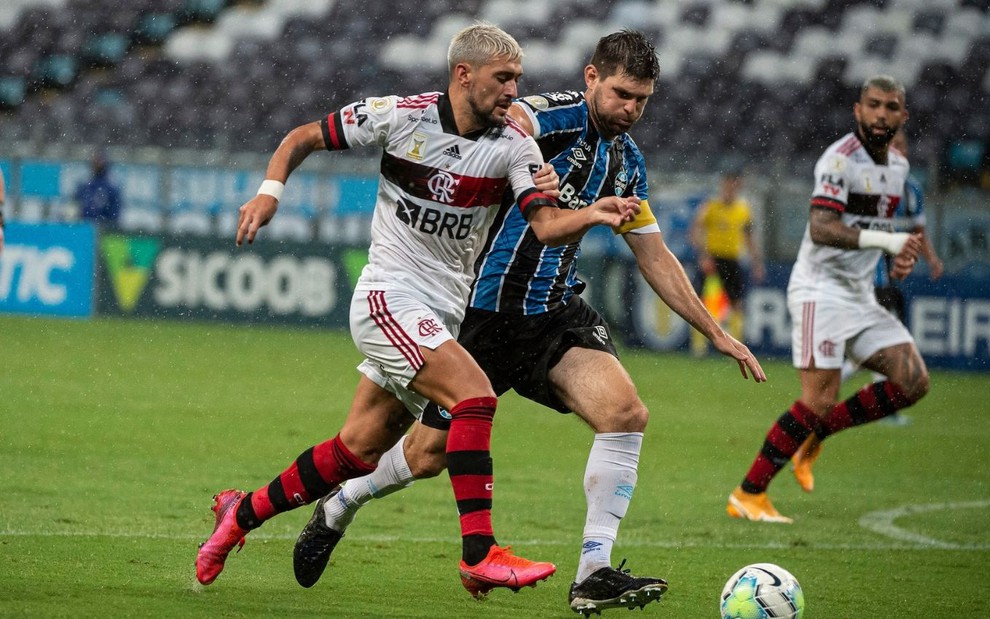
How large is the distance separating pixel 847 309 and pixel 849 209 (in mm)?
559

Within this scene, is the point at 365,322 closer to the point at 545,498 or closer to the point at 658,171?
the point at 545,498

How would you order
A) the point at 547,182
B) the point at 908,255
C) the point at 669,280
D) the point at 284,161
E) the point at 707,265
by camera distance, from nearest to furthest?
1. the point at 547,182
2. the point at 284,161
3. the point at 669,280
4. the point at 908,255
5. the point at 707,265

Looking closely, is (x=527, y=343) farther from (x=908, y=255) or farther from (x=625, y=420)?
(x=908, y=255)

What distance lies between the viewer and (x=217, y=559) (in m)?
4.93

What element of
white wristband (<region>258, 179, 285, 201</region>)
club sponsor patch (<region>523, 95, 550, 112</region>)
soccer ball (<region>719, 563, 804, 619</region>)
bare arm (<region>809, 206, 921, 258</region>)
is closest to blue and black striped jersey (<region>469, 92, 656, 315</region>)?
club sponsor patch (<region>523, 95, 550, 112</region>)

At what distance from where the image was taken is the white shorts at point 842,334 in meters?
7.52

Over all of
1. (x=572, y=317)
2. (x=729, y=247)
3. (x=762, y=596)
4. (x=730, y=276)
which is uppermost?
(x=572, y=317)

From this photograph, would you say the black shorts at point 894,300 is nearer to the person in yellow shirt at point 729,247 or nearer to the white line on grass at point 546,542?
the white line on grass at point 546,542

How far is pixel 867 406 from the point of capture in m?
7.53

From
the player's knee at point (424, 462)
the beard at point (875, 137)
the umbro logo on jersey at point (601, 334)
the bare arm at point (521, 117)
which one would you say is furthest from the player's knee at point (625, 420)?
the beard at point (875, 137)

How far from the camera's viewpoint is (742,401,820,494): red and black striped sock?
721cm

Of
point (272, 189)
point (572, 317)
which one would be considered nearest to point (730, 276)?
point (572, 317)

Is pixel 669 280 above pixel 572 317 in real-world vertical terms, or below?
above

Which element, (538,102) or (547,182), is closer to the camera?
(547,182)
